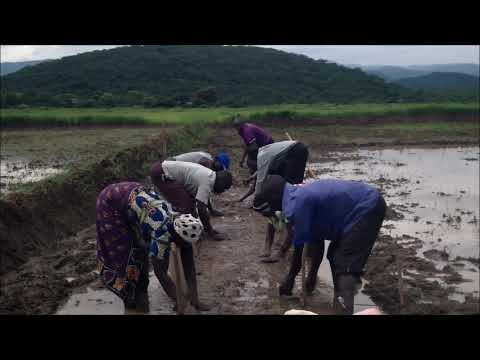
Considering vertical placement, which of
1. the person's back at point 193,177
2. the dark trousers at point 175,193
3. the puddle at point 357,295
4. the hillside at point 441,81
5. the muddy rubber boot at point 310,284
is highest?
the person's back at point 193,177

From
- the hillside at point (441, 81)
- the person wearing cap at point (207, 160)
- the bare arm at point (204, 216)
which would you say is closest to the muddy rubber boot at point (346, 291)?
the bare arm at point (204, 216)

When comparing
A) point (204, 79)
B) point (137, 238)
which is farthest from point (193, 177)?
point (204, 79)

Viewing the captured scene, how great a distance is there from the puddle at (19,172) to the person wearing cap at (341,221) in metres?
7.54

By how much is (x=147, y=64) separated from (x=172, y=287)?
49.7 meters

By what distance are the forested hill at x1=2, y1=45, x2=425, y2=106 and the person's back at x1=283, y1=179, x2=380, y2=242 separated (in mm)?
30977

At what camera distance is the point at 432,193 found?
1057 centimetres

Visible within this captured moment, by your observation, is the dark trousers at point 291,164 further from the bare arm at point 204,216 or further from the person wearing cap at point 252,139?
the person wearing cap at point 252,139

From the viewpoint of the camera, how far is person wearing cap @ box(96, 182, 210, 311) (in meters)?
4.14

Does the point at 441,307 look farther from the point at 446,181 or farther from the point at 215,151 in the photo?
the point at 215,151

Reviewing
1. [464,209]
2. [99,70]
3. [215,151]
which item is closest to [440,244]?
[464,209]

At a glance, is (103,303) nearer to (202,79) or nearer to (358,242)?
(358,242)

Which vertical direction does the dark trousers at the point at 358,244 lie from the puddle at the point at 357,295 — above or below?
above

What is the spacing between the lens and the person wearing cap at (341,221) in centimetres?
415
